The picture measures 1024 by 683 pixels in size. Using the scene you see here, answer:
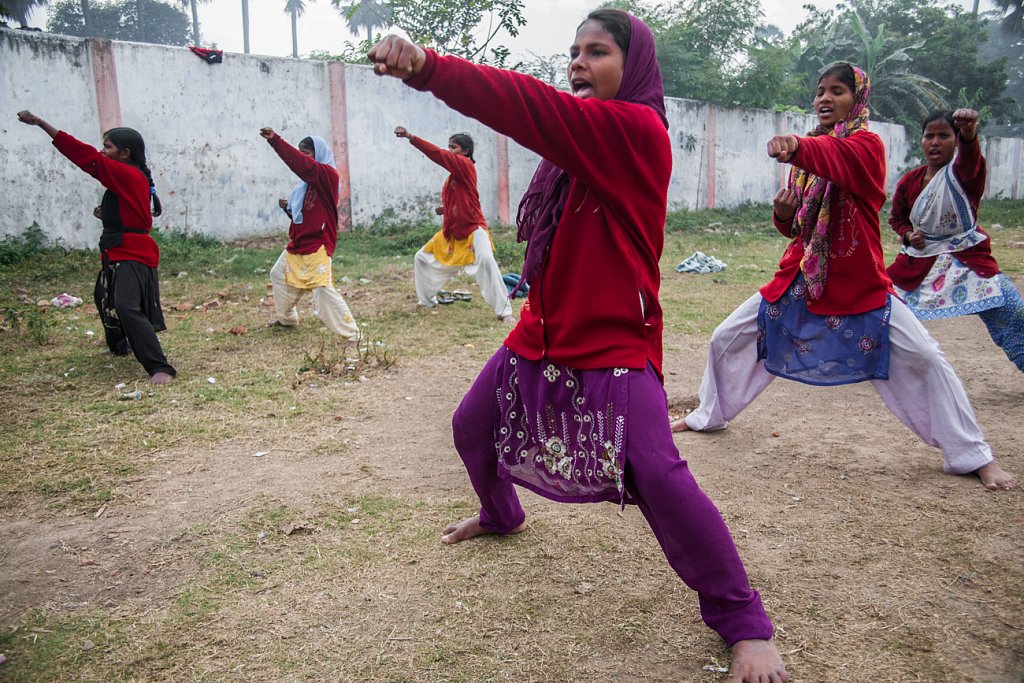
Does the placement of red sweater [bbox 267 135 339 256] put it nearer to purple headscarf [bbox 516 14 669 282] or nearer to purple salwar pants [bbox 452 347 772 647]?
purple headscarf [bbox 516 14 669 282]

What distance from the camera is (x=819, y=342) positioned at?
3.45 m

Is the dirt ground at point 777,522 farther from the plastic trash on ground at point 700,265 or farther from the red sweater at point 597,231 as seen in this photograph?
the plastic trash on ground at point 700,265

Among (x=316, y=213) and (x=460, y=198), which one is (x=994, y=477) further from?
(x=316, y=213)

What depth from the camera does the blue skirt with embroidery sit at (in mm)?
3312

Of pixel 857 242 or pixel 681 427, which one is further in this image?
pixel 681 427

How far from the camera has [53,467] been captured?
3.68 m

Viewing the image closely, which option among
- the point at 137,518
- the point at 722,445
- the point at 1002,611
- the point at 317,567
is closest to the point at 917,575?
the point at 1002,611

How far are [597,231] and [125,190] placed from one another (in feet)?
14.0

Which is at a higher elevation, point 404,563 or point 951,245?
point 951,245

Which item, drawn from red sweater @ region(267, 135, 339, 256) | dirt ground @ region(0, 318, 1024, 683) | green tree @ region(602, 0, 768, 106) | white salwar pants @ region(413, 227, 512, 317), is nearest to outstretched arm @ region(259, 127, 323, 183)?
red sweater @ region(267, 135, 339, 256)

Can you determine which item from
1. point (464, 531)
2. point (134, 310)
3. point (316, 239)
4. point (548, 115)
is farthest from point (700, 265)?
point (548, 115)

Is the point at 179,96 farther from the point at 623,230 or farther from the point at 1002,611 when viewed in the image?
the point at 1002,611

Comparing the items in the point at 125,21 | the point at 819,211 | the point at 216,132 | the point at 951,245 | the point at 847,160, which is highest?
the point at 125,21

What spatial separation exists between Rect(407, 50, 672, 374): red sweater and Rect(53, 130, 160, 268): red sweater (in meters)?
3.99
